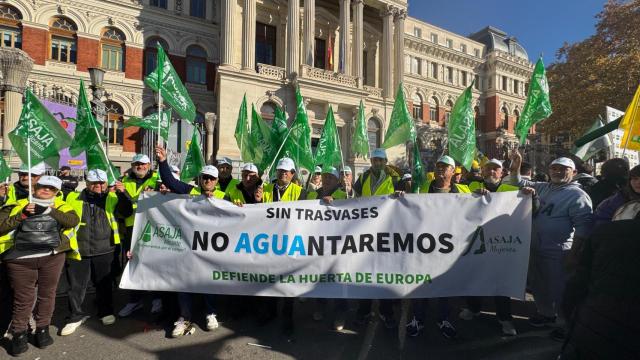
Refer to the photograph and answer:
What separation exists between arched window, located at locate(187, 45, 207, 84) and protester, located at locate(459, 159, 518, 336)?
2285cm

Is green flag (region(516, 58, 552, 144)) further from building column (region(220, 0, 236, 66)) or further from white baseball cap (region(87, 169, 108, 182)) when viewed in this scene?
building column (region(220, 0, 236, 66))

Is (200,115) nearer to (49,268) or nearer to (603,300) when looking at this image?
(49,268)

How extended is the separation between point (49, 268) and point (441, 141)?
3578cm

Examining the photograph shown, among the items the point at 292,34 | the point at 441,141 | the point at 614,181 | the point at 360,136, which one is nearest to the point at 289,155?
the point at 360,136

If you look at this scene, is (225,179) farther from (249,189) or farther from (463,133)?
(463,133)

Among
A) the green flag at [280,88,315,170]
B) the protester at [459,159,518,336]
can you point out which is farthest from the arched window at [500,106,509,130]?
the protester at [459,159,518,336]

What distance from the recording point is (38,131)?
4395 mm

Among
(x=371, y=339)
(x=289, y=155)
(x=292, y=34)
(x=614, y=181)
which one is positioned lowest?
(x=371, y=339)

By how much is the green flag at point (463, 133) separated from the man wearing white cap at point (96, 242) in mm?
5271

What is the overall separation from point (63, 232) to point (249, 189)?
2.16 meters

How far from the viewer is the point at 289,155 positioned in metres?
6.25

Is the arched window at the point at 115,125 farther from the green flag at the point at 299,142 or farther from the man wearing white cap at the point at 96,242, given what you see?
the man wearing white cap at the point at 96,242

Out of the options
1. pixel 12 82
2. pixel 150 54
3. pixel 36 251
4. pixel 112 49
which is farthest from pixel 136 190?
pixel 112 49

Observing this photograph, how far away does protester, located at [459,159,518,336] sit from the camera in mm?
4164
